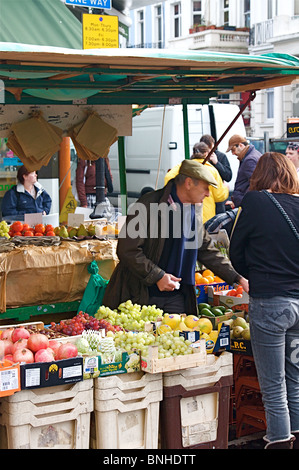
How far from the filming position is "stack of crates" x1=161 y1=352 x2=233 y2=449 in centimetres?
396

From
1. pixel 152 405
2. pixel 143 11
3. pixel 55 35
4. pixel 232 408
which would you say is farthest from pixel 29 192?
pixel 143 11

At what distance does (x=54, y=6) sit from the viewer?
26.8ft

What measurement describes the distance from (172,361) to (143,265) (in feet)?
3.04

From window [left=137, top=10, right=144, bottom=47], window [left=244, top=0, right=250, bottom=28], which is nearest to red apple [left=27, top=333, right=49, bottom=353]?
window [left=244, top=0, right=250, bottom=28]

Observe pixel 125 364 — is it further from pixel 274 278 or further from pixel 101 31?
pixel 101 31

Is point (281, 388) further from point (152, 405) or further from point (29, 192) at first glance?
point (29, 192)

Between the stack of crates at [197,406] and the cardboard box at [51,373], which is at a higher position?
the cardboard box at [51,373]

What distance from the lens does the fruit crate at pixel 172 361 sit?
3.79 m

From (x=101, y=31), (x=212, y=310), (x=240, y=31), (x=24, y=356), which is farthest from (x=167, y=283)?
(x=240, y=31)

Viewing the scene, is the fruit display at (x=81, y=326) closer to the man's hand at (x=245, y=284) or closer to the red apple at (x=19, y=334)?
the red apple at (x=19, y=334)

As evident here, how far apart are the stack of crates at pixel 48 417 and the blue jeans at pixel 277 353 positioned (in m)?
1.02

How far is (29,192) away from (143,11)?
30003 mm

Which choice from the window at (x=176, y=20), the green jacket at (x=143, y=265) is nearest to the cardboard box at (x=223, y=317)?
the green jacket at (x=143, y=265)

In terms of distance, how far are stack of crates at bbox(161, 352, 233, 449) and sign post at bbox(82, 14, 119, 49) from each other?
3.16 metres
